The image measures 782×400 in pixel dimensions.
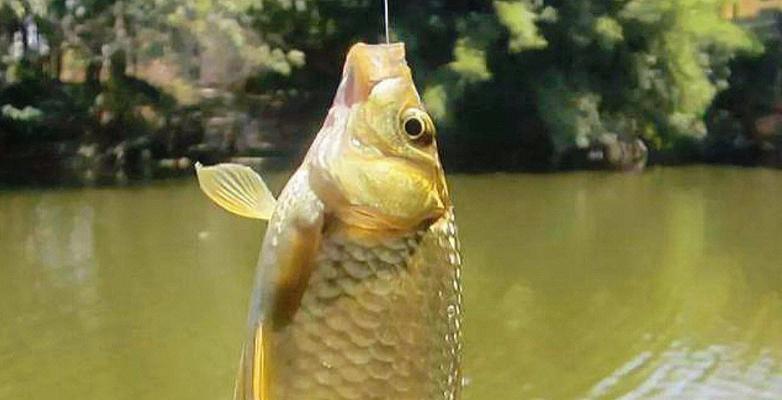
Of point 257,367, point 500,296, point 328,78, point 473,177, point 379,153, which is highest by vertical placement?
point 379,153

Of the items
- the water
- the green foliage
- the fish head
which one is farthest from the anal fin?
the green foliage

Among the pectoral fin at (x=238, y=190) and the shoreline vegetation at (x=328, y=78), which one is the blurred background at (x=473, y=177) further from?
the pectoral fin at (x=238, y=190)

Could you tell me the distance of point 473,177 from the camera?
12352 millimetres

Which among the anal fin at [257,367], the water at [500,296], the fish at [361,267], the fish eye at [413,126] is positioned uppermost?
the fish eye at [413,126]

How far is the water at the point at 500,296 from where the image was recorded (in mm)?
5195

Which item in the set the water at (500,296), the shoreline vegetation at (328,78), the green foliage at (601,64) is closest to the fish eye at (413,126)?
the water at (500,296)

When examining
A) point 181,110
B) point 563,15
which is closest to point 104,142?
point 181,110

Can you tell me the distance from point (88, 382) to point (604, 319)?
244cm

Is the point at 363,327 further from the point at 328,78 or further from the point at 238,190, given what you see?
the point at 328,78

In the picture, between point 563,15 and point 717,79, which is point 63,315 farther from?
point 717,79

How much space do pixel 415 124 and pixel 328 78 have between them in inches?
468

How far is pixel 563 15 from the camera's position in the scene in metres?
12.0

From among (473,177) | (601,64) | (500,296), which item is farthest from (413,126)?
(601,64)

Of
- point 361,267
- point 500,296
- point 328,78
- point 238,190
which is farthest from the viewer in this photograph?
point 328,78
